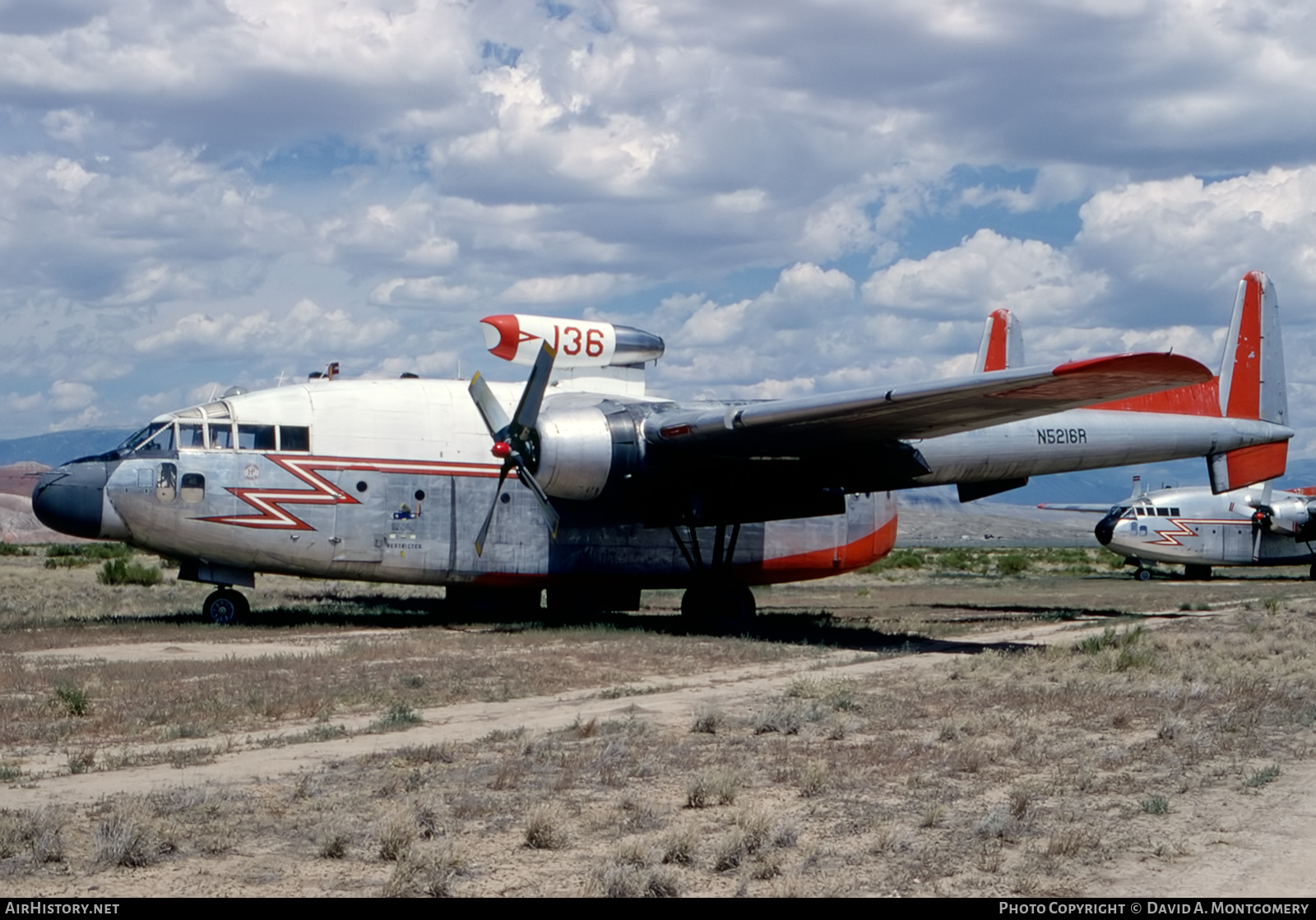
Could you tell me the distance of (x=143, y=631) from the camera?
1945cm

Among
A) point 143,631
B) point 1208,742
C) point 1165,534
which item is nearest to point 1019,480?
point 1208,742

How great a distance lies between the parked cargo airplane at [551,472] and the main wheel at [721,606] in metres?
0.04

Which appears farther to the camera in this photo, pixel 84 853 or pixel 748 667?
pixel 748 667

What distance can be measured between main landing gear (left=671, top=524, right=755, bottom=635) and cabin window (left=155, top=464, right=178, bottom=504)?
851 cm

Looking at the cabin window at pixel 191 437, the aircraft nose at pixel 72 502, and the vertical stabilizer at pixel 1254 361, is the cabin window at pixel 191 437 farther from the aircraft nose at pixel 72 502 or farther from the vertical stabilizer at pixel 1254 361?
the vertical stabilizer at pixel 1254 361

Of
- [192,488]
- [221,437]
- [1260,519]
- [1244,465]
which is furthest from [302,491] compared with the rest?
[1260,519]

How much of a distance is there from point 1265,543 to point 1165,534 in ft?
13.2

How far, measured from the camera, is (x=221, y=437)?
20.8 meters

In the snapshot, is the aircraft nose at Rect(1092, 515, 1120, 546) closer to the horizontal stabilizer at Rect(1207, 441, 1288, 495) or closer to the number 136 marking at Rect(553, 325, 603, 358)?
the horizontal stabilizer at Rect(1207, 441, 1288, 495)

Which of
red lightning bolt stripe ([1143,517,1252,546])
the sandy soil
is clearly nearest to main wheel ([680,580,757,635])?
the sandy soil

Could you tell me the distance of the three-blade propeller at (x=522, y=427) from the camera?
20016 millimetres

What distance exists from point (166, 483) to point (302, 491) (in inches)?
83.1

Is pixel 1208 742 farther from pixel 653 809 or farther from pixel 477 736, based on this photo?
pixel 477 736

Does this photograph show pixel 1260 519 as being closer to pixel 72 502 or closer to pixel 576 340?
pixel 576 340
